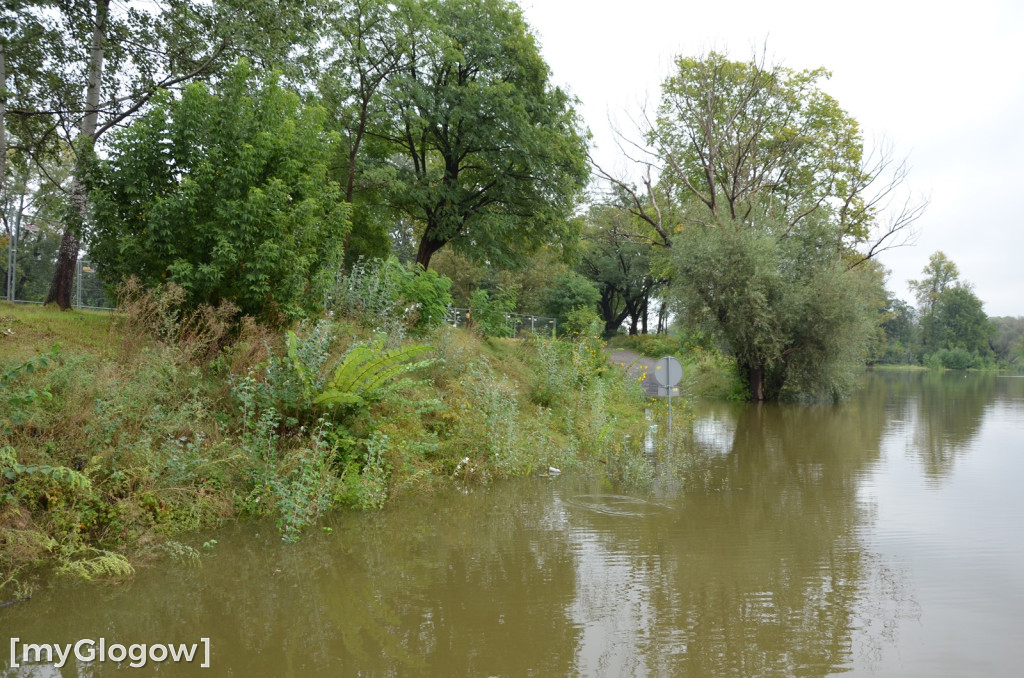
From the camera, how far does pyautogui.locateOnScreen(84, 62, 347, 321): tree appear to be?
10977 mm

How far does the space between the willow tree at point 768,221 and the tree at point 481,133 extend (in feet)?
19.4

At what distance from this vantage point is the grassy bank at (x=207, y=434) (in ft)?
23.2

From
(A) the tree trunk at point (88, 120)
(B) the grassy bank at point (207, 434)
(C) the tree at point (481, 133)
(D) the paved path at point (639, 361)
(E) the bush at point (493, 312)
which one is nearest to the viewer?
(B) the grassy bank at point (207, 434)

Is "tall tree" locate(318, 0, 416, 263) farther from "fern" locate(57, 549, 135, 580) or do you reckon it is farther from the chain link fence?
"fern" locate(57, 549, 135, 580)

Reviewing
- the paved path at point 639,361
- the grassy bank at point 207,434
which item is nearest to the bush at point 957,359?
the paved path at point 639,361

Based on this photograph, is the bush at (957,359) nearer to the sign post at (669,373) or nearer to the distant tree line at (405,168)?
the distant tree line at (405,168)

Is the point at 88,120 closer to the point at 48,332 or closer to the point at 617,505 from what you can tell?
the point at 48,332

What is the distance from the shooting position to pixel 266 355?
10.2 m

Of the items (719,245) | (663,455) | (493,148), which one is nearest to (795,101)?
(719,245)

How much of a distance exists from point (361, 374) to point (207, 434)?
203cm

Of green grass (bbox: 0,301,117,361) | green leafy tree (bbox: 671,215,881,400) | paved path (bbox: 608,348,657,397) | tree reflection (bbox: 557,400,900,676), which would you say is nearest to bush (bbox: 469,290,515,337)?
green leafy tree (bbox: 671,215,881,400)

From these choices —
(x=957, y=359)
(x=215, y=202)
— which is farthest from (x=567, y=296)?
(x=957, y=359)

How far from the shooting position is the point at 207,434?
29.2 ft

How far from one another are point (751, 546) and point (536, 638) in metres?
3.48
